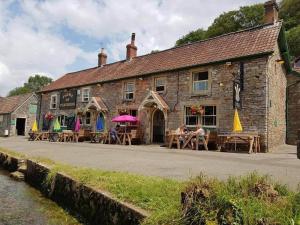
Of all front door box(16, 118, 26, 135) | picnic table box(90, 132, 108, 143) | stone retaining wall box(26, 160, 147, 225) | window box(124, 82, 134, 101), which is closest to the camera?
stone retaining wall box(26, 160, 147, 225)

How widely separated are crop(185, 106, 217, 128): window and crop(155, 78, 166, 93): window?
249 cm

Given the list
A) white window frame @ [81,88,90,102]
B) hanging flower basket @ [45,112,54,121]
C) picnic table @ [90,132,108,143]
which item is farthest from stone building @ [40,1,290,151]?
hanging flower basket @ [45,112,54,121]

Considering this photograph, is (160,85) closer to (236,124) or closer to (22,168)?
(236,124)

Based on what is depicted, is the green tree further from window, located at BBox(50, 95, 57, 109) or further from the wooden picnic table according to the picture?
the wooden picnic table

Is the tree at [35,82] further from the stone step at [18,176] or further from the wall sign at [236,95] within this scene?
the stone step at [18,176]

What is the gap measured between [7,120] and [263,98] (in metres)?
36.9

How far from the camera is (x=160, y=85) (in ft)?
68.2

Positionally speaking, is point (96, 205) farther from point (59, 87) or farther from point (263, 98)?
point (59, 87)

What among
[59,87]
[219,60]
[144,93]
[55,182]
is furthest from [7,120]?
[55,182]

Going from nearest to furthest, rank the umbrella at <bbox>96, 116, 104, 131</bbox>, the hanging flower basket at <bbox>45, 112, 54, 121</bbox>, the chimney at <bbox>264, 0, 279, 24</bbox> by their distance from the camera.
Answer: the chimney at <bbox>264, 0, 279, 24</bbox>, the umbrella at <bbox>96, 116, 104, 131</bbox>, the hanging flower basket at <bbox>45, 112, 54, 121</bbox>

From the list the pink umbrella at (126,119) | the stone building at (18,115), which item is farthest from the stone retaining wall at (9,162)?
the stone building at (18,115)

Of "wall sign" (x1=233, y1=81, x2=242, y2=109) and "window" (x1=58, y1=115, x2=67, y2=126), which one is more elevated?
"wall sign" (x1=233, y1=81, x2=242, y2=109)

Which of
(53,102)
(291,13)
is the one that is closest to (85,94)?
(53,102)

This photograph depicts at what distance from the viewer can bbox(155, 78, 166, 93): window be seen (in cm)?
2050
